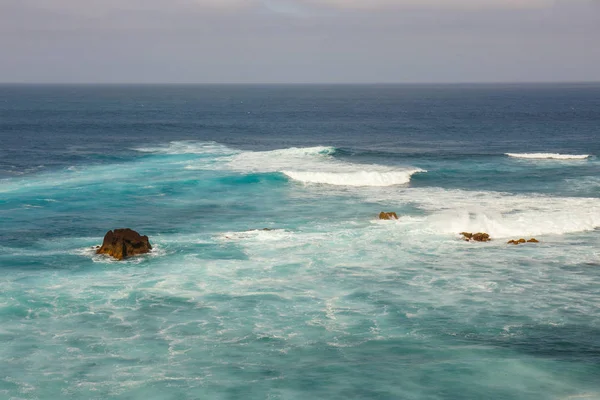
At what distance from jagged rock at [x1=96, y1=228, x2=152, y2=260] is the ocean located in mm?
670

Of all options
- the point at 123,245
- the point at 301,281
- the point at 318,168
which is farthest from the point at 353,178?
the point at 301,281

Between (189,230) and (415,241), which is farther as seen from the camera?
(189,230)

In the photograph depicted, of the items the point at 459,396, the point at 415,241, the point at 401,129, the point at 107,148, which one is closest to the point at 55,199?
the point at 415,241

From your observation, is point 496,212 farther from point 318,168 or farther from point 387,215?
point 318,168

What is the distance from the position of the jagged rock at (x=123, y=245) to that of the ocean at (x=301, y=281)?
67 cm

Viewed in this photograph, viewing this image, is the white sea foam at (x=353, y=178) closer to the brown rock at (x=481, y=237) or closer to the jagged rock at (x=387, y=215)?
the jagged rock at (x=387, y=215)

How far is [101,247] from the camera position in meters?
42.7

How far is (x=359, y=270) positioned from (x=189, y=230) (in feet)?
46.7

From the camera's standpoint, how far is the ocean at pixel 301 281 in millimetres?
26781

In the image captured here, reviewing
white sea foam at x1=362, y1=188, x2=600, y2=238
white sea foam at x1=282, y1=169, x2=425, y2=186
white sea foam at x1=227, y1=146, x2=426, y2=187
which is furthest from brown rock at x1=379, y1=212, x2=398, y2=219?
white sea foam at x1=282, y1=169, x2=425, y2=186

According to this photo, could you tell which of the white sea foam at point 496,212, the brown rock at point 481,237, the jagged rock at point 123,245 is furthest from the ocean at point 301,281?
the brown rock at point 481,237

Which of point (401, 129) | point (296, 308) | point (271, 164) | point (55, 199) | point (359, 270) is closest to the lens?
point (296, 308)

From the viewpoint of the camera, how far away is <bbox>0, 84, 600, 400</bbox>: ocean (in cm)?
2678

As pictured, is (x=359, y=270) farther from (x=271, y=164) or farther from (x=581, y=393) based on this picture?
(x=271, y=164)
